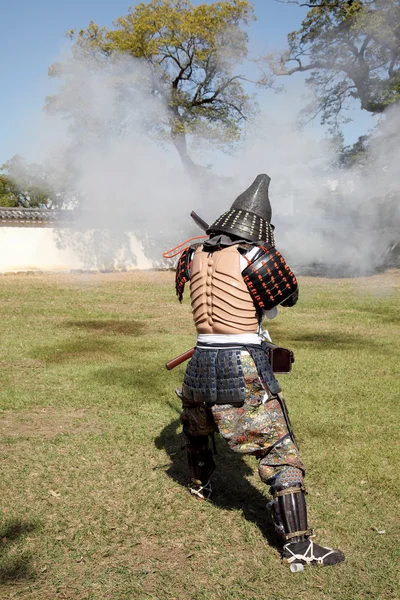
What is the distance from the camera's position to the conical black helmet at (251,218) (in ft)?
11.6

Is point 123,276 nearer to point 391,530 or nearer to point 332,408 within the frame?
point 332,408

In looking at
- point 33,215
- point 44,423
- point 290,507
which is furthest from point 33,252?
point 290,507

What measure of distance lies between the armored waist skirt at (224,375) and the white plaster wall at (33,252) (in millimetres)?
20019

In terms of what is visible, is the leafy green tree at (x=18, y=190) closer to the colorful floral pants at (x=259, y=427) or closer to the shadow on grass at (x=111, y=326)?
the shadow on grass at (x=111, y=326)

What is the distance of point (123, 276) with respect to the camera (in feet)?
70.8

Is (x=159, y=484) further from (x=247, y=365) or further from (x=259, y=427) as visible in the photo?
(x=247, y=365)

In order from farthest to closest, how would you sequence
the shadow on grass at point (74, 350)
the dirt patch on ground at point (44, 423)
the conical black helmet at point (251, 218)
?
the shadow on grass at point (74, 350) → the dirt patch on ground at point (44, 423) → the conical black helmet at point (251, 218)

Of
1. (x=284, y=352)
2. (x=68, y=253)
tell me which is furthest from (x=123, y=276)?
(x=284, y=352)

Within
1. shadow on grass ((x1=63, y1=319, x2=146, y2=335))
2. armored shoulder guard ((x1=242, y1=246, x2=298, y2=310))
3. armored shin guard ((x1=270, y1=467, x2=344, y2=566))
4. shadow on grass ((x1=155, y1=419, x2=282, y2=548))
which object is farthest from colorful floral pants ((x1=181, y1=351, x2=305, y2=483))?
shadow on grass ((x1=63, y1=319, x2=146, y2=335))

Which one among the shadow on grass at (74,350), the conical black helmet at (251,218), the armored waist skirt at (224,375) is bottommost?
the shadow on grass at (74,350)

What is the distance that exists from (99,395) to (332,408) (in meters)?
2.51

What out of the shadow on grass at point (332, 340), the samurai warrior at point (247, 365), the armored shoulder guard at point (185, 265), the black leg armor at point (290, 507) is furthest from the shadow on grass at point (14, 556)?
the shadow on grass at point (332, 340)

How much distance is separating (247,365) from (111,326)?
7.60m

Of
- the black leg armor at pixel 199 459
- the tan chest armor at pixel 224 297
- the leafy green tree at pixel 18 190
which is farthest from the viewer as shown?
the leafy green tree at pixel 18 190
